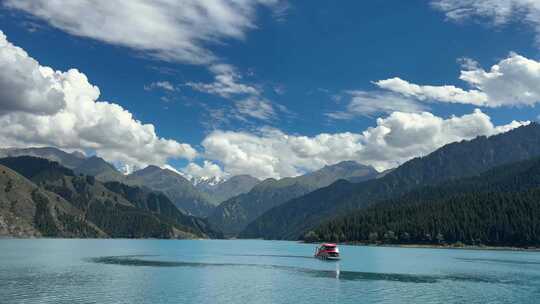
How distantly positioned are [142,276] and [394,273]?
66667mm

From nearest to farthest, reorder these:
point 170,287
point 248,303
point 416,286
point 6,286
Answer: point 248,303 → point 6,286 → point 170,287 → point 416,286

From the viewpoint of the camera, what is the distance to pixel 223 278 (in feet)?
396

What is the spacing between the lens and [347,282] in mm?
115562

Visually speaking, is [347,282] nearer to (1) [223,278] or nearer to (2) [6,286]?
(1) [223,278]

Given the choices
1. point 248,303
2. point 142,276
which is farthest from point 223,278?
point 248,303

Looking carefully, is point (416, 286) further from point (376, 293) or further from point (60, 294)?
point (60, 294)

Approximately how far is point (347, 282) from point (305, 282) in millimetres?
9752

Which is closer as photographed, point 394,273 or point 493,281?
point 493,281

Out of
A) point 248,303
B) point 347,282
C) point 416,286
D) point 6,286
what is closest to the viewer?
point 248,303

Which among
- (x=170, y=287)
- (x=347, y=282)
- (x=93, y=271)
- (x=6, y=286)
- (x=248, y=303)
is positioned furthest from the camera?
(x=93, y=271)

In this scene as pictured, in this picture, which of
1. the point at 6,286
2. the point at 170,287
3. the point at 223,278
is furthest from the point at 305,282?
the point at 6,286

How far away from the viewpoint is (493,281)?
388 ft

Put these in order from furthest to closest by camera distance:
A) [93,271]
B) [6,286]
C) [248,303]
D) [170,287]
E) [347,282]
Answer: [93,271]
[347,282]
[170,287]
[6,286]
[248,303]

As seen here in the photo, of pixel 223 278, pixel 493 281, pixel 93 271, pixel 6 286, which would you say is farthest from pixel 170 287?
pixel 493 281
